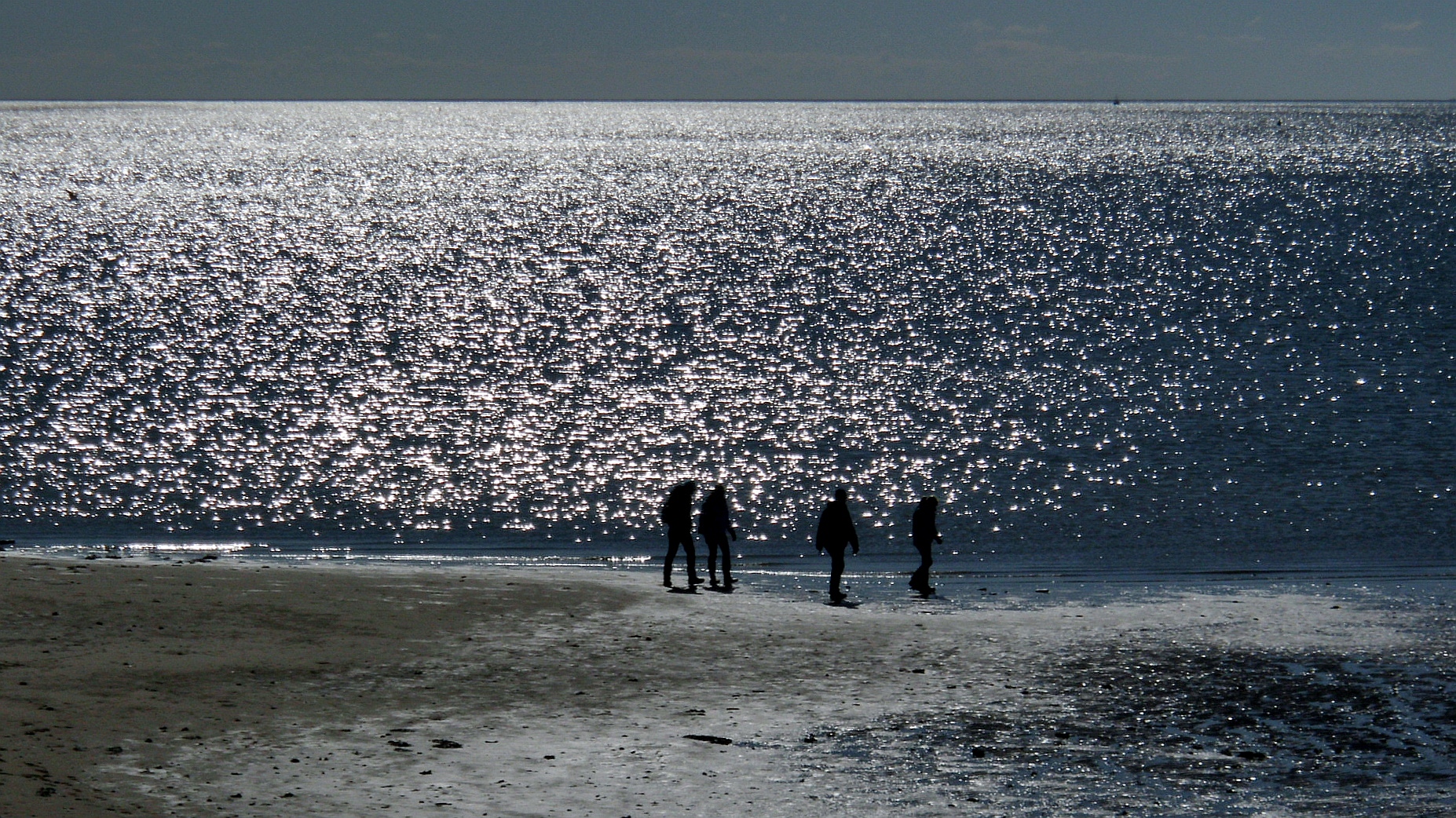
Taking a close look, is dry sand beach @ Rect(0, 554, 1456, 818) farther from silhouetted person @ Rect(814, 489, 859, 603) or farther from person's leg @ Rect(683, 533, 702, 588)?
person's leg @ Rect(683, 533, 702, 588)

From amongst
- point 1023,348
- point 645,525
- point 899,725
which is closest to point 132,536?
point 645,525

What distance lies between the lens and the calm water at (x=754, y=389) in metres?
31.6

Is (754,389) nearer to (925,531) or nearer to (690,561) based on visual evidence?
(925,531)

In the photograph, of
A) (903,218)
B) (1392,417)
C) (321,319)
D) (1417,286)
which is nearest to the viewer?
(1392,417)

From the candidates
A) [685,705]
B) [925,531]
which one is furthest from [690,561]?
[685,705]

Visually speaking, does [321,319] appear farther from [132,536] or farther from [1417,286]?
[1417,286]

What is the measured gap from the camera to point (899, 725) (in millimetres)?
14203

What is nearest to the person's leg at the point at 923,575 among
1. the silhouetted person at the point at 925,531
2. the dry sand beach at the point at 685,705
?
the silhouetted person at the point at 925,531

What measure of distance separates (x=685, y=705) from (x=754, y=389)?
34.9m

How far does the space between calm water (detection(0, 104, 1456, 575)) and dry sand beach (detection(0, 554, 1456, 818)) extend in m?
8.35

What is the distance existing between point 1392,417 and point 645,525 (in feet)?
76.4

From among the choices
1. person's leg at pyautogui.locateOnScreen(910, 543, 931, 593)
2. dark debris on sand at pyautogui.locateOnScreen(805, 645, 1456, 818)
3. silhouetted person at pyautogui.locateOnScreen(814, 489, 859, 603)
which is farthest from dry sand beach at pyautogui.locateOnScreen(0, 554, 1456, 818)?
person's leg at pyautogui.locateOnScreen(910, 543, 931, 593)

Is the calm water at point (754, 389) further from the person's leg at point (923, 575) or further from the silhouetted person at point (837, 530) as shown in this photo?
the silhouetted person at point (837, 530)

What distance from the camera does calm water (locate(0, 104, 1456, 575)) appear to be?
3162 cm
